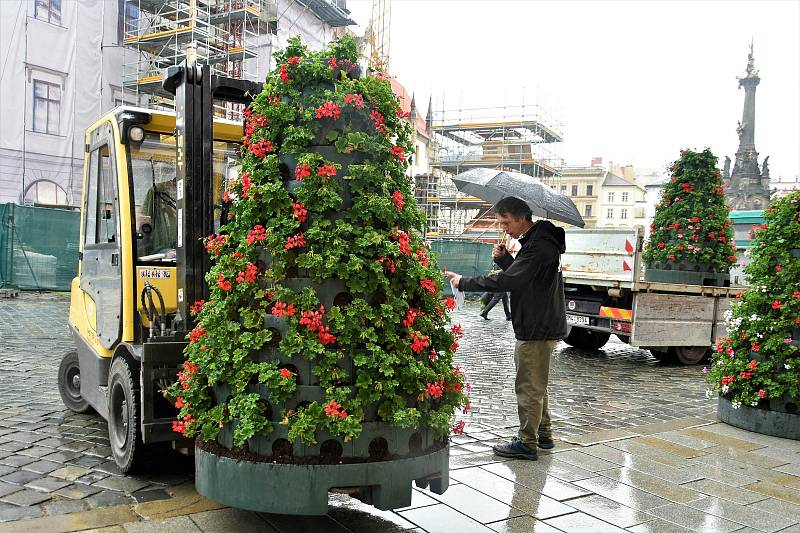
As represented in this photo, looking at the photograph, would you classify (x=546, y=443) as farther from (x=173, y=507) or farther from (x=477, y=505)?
(x=173, y=507)

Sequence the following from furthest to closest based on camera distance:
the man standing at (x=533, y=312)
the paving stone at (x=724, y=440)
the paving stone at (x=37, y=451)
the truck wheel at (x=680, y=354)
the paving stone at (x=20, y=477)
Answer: the truck wheel at (x=680, y=354) < the paving stone at (x=724, y=440) < the man standing at (x=533, y=312) < the paving stone at (x=37, y=451) < the paving stone at (x=20, y=477)

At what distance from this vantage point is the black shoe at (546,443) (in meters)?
5.73

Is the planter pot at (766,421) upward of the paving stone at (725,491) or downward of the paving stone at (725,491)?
upward

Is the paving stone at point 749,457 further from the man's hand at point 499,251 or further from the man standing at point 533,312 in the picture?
the man's hand at point 499,251

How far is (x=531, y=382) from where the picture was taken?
17.8 feet

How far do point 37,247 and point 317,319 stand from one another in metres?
17.3

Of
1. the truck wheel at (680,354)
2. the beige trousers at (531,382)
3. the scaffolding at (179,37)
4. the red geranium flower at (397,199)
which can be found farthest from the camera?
the scaffolding at (179,37)

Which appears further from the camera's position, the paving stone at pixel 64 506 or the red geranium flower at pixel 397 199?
the paving stone at pixel 64 506

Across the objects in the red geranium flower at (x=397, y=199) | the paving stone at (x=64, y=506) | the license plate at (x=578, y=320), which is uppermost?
the red geranium flower at (x=397, y=199)

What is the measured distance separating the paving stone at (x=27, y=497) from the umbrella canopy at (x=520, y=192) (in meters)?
3.61

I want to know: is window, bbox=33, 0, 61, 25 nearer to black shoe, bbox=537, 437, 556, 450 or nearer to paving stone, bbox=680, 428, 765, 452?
black shoe, bbox=537, 437, 556, 450

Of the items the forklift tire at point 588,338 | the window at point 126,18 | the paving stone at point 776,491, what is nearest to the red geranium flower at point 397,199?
the paving stone at point 776,491

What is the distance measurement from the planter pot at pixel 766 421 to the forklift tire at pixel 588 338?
5.45 meters

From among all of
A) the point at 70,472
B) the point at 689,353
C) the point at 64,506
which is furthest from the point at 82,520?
Answer: the point at 689,353
